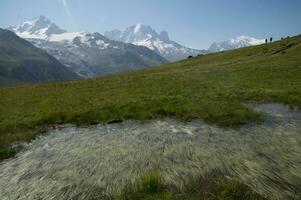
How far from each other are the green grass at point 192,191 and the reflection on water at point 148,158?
0.49 m

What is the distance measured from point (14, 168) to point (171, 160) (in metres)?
7.29

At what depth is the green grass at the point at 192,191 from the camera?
336 inches

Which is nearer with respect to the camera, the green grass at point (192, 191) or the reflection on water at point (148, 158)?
the green grass at point (192, 191)

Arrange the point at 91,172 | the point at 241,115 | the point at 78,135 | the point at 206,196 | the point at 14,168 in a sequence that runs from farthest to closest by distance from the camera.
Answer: the point at 241,115
the point at 78,135
the point at 14,168
the point at 91,172
the point at 206,196

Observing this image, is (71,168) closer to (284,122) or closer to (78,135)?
(78,135)

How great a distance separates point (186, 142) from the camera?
14.2 m

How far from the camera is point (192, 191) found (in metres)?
9.02

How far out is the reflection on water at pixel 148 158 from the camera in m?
9.61

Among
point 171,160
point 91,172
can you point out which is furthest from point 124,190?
point 171,160

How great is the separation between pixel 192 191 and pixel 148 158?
139 inches

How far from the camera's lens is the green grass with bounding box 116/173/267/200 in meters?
8.54

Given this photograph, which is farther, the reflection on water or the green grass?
the reflection on water

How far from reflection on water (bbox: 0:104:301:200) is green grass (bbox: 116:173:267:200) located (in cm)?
49

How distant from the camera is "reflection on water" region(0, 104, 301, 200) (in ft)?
31.5
